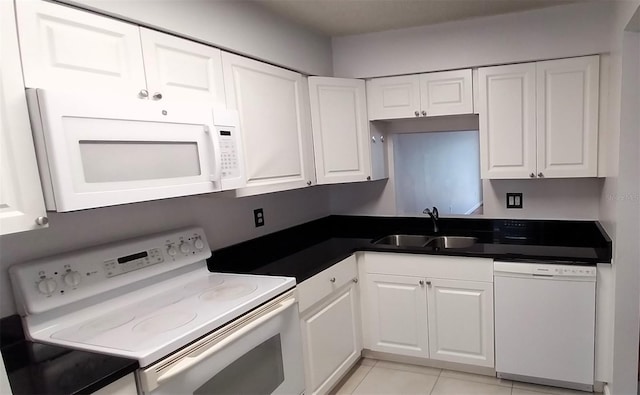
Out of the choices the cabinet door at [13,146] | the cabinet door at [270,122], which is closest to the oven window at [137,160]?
the cabinet door at [13,146]

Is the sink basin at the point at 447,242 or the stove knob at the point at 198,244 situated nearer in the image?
the stove knob at the point at 198,244

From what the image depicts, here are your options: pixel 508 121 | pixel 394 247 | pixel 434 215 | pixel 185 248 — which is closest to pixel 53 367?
pixel 185 248

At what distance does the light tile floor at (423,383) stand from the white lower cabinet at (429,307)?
113mm

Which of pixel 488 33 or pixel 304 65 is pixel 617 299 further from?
pixel 304 65

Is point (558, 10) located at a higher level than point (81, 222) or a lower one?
higher

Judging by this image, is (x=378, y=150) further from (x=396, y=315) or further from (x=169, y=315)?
(x=169, y=315)

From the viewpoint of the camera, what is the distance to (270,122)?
86.1 inches

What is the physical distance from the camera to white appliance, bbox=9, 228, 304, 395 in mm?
1314

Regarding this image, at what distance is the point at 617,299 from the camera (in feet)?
6.46

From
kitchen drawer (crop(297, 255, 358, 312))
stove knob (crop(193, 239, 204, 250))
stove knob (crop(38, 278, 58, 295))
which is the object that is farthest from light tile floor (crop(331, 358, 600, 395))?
stove knob (crop(38, 278, 58, 295))

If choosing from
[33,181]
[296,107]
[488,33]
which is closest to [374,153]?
[296,107]

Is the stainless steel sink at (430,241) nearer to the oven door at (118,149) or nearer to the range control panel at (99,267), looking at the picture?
the range control panel at (99,267)

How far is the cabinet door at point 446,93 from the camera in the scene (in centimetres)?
254

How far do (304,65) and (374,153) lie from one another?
2.56 feet
